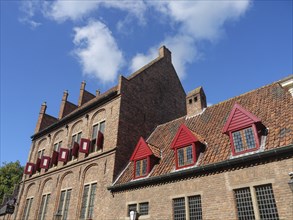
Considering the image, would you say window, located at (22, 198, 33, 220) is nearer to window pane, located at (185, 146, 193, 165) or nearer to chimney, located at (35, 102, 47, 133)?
chimney, located at (35, 102, 47, 133)

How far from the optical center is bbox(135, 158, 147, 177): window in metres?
14.6

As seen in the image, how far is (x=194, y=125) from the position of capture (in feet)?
51.9

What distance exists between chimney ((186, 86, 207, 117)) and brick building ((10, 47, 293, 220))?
73 millimetres

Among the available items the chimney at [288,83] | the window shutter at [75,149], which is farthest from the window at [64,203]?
the chimney at [288,83]

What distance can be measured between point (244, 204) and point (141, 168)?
20.5 ft

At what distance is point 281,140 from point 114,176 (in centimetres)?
950

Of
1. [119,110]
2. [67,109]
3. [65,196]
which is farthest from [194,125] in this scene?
[67,109]

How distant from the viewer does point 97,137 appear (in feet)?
59.3

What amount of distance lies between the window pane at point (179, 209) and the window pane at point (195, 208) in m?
0.37

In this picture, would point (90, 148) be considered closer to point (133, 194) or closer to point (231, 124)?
point (133, 194)

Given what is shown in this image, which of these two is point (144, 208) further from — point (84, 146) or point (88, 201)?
point (84, 146)

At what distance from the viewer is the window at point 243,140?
35.9 feet

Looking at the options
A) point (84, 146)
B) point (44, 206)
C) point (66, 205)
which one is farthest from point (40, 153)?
point (84, 146)

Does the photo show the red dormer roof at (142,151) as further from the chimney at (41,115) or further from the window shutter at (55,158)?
the chimney at (41,115)
